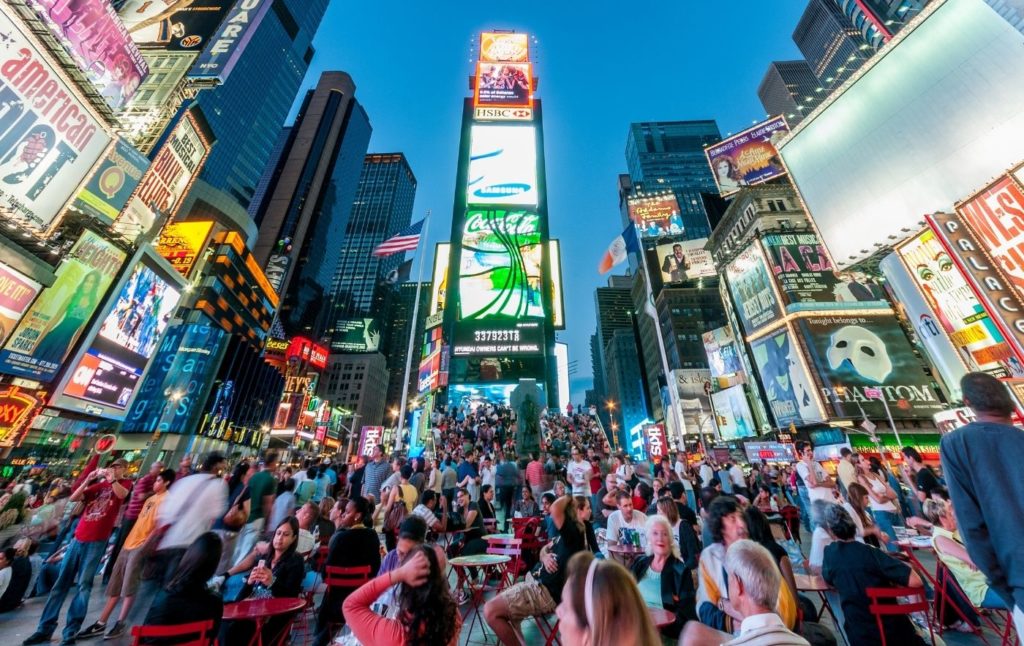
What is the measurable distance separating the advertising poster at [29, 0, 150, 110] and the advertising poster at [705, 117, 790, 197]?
138ft

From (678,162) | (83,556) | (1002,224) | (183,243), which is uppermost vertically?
(678,162)

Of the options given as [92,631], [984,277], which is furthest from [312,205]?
[984,277]

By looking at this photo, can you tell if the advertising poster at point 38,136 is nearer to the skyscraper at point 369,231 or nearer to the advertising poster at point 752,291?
the advertising poster at point 752,291

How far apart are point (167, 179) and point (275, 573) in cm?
3048

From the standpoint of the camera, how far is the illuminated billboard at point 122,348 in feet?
70.3

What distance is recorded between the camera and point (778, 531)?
23.9 ft

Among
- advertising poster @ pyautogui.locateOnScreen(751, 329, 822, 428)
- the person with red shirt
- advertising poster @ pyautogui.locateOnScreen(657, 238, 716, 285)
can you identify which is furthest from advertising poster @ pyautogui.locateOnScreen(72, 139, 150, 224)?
advertising poster @ pyautogui.locateOnScreen(657, 238, 716, 285)

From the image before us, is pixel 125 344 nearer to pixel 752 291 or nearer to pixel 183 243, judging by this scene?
pixel 183 243

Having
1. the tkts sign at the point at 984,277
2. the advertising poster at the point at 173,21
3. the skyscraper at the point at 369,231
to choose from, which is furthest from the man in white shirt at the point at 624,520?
the skyscraper at the point at 369,231

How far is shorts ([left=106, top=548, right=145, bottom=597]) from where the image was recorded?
15.7 feet

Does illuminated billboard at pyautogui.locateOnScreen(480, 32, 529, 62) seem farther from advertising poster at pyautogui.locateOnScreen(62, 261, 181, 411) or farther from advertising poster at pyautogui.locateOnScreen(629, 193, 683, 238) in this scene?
advertising poster at pyautogui.locateOnScreen(62, 261, 181, 411)

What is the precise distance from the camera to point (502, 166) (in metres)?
41.4

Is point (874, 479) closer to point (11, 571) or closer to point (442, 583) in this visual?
point (442, 583)

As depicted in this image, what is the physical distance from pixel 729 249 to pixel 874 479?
38195 mm
